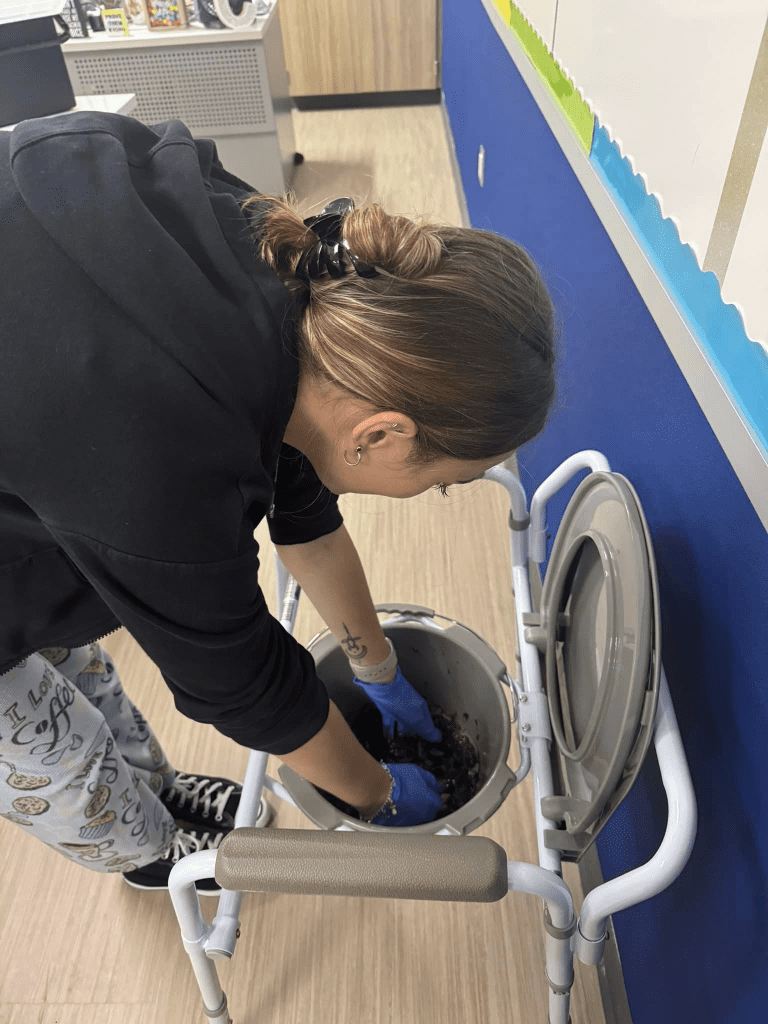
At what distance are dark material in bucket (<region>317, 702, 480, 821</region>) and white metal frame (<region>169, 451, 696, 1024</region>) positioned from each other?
0.22m

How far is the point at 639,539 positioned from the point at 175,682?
47 centimetres

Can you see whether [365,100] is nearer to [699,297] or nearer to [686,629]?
[699,297]

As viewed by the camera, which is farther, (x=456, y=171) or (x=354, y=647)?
(x=456, y=171)

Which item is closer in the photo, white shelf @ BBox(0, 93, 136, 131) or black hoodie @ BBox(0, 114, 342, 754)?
black hoodie @ BBox(0, 114, 342, 754)

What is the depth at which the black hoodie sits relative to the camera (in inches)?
19.6

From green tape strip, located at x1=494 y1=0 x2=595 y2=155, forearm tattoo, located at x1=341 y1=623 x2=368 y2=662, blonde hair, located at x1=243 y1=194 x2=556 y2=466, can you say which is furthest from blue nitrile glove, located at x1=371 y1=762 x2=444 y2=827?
green tape strip, located at x1=494 y1=0 x2=595 y2=155

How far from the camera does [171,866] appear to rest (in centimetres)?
125

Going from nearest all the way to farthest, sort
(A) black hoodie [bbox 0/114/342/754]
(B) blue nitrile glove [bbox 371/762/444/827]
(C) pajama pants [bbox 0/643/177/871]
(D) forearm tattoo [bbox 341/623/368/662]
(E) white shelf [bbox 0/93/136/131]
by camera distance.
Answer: (A) black hoodie [bbox 0/114/342/754]
(C) pajama pants [bbox 0/643/177/871]
(B) blue nitrile glove [bbox 371/762/444/827]
(D) forearm tattoo [bbox 341/623/368/662]
(E) white shelf [bbox 0/93/136/131]

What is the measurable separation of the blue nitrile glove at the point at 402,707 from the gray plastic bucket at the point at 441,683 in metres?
0.05

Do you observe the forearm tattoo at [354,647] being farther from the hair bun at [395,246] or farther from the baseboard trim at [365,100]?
the baseboard trim at [365,100]

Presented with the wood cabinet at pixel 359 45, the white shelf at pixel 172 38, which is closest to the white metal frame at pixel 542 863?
the white shelf at pixel 172 38

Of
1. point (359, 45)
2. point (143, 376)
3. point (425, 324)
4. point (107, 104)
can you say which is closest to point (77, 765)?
point (143, 376)

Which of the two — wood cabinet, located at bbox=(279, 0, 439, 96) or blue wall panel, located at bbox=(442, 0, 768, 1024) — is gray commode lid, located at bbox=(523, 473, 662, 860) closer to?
blue wall panel, located at bbox=(442, 0, 768, 1024)

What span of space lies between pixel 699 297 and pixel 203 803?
1230 millimetres
